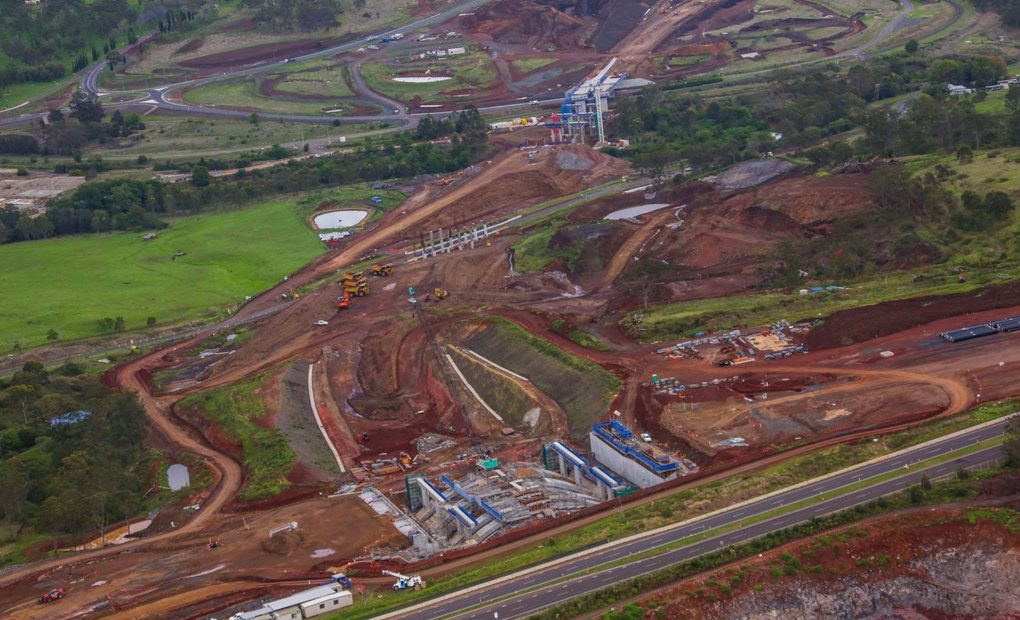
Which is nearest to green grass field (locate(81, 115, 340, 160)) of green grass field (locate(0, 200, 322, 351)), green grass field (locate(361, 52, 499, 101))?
green grass field (locate(361, 52, 499, 101))

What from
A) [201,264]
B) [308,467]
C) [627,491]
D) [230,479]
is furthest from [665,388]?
[201,264]

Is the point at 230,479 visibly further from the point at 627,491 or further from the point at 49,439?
the point at 627,491

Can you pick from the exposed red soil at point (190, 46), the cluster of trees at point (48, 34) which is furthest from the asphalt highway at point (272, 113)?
the exposed red soil at point (190, 46)

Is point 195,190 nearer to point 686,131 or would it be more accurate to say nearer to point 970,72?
point 686,131

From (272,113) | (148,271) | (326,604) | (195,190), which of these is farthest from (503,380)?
(272,113)

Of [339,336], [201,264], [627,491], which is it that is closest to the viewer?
[627,491]

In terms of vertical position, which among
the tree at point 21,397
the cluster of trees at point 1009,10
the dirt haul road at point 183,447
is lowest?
the dirt haul road at point 183,447

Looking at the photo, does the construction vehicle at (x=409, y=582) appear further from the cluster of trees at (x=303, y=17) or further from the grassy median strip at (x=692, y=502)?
the cluster of trees at (x=303, y=17)
